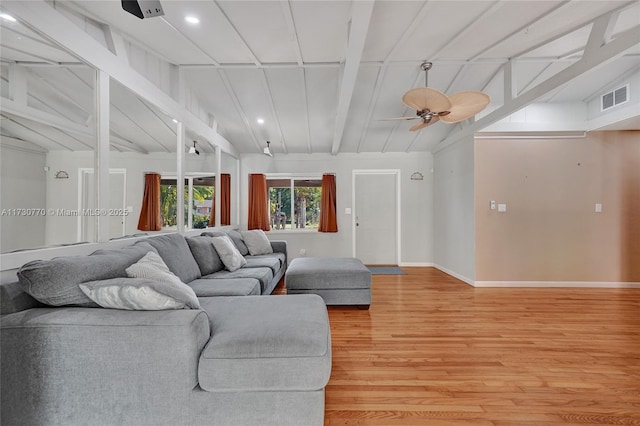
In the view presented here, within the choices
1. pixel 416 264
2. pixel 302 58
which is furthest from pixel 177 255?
pixel 416 264

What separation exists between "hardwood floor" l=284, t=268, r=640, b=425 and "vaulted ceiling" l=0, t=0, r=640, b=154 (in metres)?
2.48

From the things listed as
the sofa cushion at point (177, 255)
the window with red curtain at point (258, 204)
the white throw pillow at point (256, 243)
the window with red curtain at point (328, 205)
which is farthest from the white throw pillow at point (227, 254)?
the window with red curtain at point (328, 205)

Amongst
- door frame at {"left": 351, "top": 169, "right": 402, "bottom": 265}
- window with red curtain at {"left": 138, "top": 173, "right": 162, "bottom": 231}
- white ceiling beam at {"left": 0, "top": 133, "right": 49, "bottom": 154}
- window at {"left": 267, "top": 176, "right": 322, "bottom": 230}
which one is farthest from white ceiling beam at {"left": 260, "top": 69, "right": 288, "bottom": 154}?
white ceiling beam at {"left": 0, "top": 133, "right": 49, "bottom": 154}

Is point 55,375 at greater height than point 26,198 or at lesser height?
lesser

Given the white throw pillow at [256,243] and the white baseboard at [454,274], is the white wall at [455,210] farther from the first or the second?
the white throw pillow at [256,243]

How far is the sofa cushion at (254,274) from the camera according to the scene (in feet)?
9.84

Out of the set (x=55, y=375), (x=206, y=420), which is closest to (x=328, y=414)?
(x=206, y=420)

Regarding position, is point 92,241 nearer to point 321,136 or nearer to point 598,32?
point 321,136

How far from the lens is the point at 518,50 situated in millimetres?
3215

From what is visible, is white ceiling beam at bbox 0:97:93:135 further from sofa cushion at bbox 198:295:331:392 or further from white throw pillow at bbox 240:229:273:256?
white throw pillow at bbox 240:229:273:256

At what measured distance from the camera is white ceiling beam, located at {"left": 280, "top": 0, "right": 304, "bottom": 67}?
233 centimetres

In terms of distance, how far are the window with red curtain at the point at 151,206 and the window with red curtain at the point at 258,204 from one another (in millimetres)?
2782

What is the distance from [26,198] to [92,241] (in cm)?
54

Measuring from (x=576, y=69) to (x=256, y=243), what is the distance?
14.1 ft
